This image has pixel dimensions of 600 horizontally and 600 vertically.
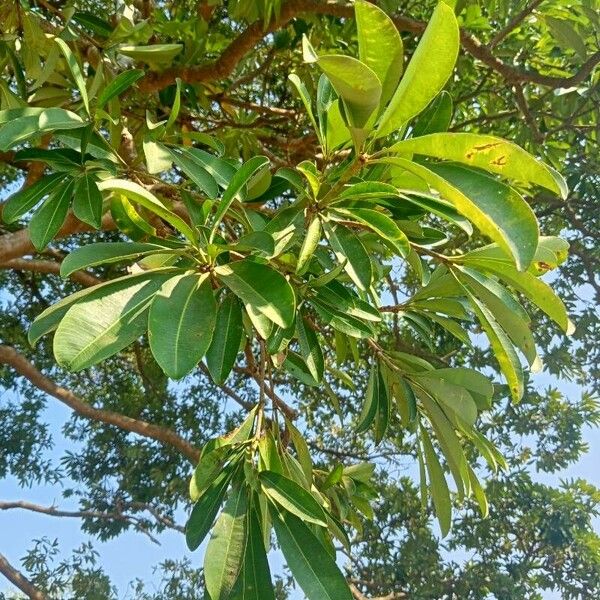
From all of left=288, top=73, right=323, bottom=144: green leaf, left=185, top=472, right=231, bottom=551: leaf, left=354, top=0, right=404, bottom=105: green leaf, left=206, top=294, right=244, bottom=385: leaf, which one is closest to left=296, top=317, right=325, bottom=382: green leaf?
left=206, top=294, right=244, bottom=385: leaf

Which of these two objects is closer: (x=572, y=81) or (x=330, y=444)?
(x=572, y=81)

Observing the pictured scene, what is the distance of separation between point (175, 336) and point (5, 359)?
2066 millimetres

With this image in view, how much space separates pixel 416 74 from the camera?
710 mm

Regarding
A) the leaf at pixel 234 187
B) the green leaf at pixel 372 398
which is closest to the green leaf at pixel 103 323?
the leaf at pixel 234 187

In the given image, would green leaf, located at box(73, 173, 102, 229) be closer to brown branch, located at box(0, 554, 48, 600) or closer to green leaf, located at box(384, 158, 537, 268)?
green leaf, located at box(384, 158, 537, 268)

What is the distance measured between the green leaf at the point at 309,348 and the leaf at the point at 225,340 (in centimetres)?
14

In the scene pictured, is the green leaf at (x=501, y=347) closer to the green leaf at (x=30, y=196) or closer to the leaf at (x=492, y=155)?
the leaf at (x=492, y=155)

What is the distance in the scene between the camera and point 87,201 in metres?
1.15

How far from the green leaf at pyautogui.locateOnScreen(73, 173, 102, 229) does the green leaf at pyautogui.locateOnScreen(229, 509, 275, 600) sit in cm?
55

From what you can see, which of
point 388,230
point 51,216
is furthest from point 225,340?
point 51,216

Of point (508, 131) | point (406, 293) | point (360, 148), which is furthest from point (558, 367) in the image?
point (360, 148)

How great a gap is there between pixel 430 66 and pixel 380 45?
0.08 m

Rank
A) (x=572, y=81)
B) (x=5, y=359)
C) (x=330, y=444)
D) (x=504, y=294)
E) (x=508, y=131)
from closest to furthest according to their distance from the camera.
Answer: (x=504, y=294) < (x=572, y=81) < (x=5, y=359) < (x=508, y=131) < (x=330, y=444)

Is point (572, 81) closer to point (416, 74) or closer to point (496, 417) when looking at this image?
point (416, 74)
